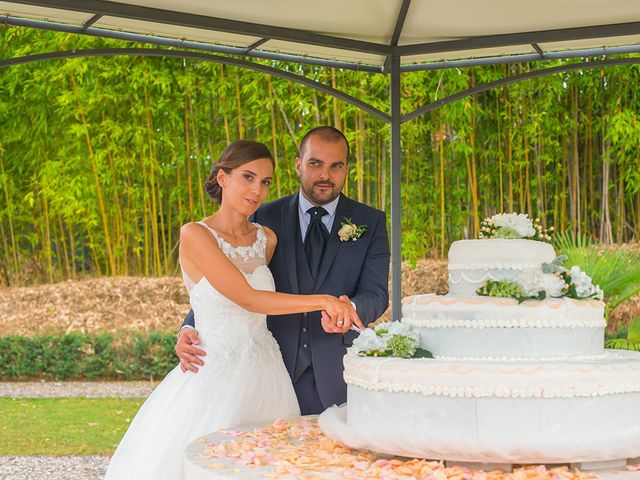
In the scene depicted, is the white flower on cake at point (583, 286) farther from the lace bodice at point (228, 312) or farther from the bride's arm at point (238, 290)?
the lace bodice at point (228, 312)

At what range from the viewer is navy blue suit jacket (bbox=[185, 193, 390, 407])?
3.83 metres

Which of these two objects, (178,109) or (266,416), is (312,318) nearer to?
(266,416)

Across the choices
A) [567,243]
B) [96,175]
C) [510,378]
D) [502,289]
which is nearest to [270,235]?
[502,289]

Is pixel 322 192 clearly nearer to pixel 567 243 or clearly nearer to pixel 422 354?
pixel 422 354

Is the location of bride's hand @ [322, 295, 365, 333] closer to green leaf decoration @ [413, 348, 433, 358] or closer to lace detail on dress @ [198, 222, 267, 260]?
green leaf decoration @ [413, 348, 433, 358]

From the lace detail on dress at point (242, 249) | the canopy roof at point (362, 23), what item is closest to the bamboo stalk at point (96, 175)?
the canopy roof at point (362, 23)

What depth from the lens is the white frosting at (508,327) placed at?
2.84 m

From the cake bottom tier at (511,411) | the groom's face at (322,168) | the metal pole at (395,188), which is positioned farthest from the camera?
the metal pole at (395,188)

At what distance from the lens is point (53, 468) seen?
289 inches

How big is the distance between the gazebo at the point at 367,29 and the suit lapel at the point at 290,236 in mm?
1046

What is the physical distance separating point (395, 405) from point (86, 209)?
360 inches

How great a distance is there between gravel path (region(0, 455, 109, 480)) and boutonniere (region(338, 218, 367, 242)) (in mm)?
3942

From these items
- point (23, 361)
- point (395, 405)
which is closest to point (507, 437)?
point (395, 405)

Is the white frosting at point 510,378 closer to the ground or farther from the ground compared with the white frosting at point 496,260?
closer to the ground
